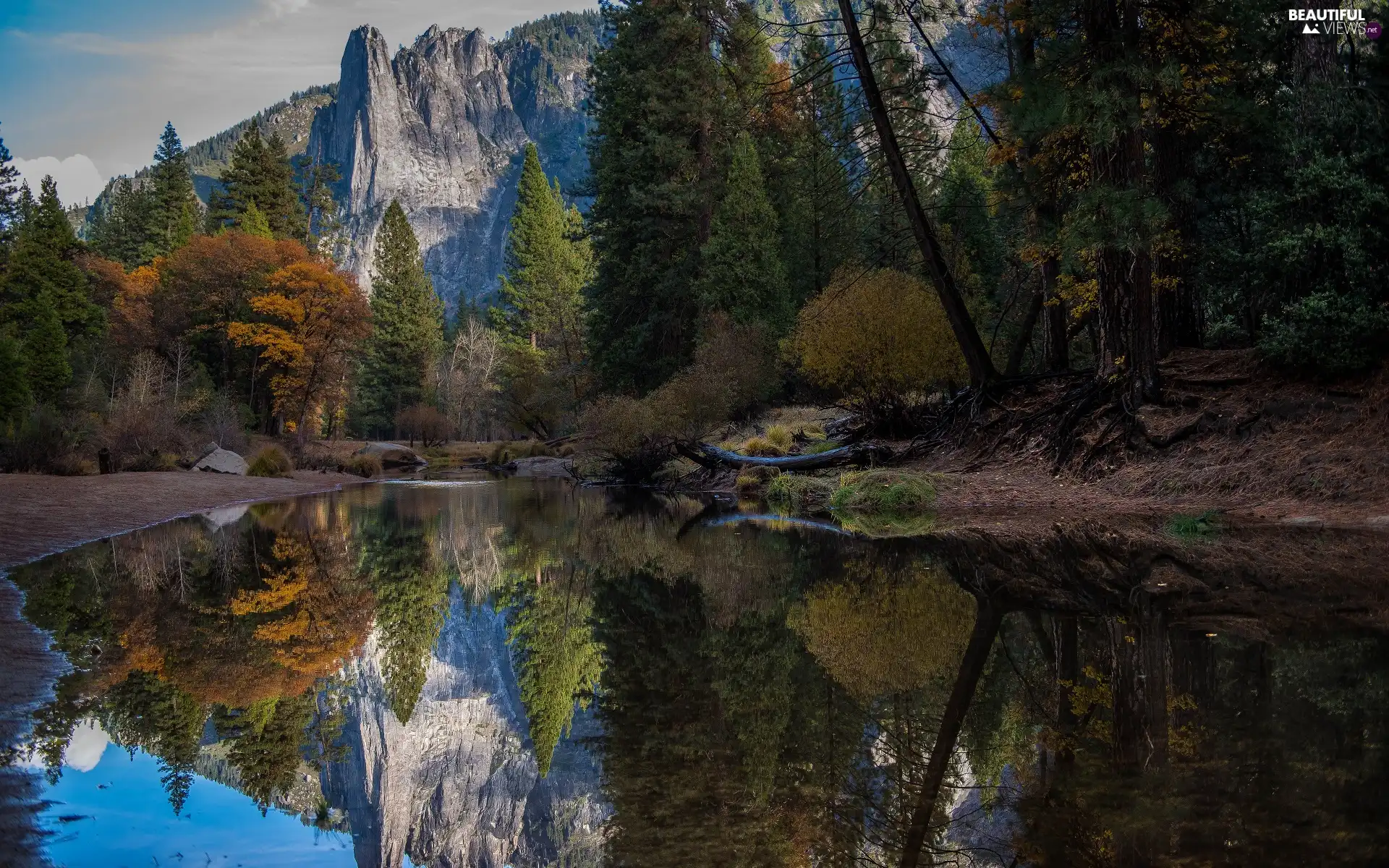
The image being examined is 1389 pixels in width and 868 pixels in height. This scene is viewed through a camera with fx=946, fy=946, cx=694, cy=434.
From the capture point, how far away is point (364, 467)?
3838 cm

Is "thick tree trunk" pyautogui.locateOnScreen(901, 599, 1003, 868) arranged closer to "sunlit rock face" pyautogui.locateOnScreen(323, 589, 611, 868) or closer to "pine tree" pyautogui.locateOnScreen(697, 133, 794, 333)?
"sunlit rock face" pyautogui.locateOnScreen(323, 589, 611, 868)

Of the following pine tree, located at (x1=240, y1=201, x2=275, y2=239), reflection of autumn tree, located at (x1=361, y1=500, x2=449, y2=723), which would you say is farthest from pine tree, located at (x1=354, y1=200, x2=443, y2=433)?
reflection of autumn tree, located at (x1=361, y1=500, x2=449, y2=723)

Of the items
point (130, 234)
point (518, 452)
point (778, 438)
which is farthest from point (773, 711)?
point (130, 234)

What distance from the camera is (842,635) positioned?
5.75 meters

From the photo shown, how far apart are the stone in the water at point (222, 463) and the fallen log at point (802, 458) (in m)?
15.8

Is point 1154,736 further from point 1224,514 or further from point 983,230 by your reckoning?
point 983,230

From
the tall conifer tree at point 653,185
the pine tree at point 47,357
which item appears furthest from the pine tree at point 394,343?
the tall conifer tree at point 653,185

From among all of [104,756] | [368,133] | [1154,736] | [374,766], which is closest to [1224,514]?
[1154,736]

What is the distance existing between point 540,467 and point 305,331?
14.2 metres

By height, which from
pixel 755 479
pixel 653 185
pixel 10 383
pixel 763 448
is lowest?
pixel 755 479

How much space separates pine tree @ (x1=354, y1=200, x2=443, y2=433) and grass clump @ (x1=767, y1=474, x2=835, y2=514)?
53030 millimetres

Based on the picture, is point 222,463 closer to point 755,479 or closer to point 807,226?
point 755,479

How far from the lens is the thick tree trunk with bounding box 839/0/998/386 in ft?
52.4

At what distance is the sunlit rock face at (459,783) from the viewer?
10.7ft
